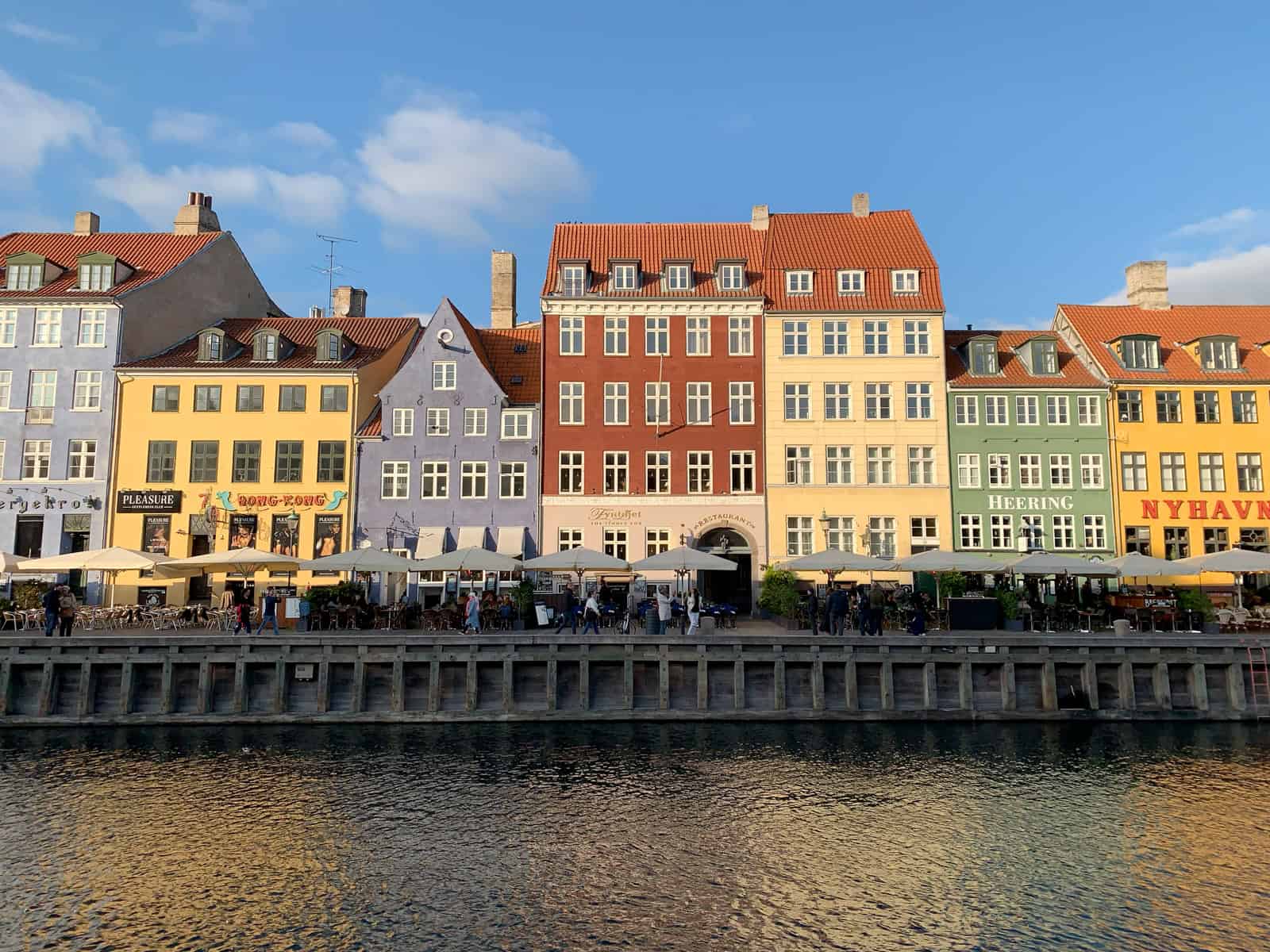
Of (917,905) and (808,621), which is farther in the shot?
(808,621)

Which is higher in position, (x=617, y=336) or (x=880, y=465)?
(x=617, y=336)

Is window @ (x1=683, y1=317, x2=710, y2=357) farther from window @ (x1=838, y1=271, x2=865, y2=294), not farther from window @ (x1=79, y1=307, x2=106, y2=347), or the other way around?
window @ (x1=79, y1=307, x2=106, y2=347)

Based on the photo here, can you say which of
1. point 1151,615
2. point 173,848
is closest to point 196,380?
point 173,848

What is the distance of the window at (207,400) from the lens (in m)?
41.3

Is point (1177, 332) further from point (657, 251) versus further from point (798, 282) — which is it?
point (657, 251)

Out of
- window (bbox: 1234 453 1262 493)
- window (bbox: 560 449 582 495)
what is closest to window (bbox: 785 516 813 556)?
window (bbox: 560 449 582 495)

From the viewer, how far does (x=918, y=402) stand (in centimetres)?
4138

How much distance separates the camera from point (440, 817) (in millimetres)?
17688

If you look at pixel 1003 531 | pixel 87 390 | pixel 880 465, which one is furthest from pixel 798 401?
pixel 87 390

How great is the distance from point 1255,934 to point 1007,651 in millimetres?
13931

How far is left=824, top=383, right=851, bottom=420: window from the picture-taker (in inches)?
1634

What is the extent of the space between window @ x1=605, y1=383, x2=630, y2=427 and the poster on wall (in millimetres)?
17216

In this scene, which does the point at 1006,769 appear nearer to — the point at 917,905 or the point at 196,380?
the point at 917,905

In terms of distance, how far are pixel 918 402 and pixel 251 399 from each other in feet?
105
